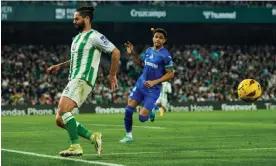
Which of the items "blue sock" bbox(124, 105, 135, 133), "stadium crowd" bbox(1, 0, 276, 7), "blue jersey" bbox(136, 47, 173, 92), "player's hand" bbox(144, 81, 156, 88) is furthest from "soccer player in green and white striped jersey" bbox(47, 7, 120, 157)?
"stadium crowd" bbox(1, 0, 276, 7)

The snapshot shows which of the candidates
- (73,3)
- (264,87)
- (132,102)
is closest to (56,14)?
(73,3)

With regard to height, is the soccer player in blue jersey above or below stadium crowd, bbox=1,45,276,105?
above

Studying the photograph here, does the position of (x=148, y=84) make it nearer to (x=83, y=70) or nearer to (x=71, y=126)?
(x=83, y=70)

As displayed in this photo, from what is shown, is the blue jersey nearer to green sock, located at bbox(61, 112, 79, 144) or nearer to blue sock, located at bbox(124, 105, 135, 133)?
blue sock, located at bbox(124, 105, 135, 133)

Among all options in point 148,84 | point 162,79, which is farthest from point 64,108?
point 162,79

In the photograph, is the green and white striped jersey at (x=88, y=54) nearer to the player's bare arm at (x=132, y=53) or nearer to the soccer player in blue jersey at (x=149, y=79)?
the player's bare arm at (x=132, y=53)

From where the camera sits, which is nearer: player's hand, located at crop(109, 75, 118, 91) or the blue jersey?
player's hand, located at crop(109, 75, 118, 91)

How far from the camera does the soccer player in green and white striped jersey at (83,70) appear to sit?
10.3 m

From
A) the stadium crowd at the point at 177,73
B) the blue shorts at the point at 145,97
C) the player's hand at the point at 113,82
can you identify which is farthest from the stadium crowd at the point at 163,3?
the player's hand at the point at 113,82

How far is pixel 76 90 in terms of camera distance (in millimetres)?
10375

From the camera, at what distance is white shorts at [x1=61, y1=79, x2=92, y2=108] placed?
34.0 ft

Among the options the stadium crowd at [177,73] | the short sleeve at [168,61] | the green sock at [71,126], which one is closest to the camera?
the green sock at [71,126]

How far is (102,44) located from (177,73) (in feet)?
122

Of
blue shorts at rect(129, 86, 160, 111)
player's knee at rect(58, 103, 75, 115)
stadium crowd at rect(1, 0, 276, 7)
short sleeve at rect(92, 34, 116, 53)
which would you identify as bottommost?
blue shorts at rect(129, 86, 160, 111)
